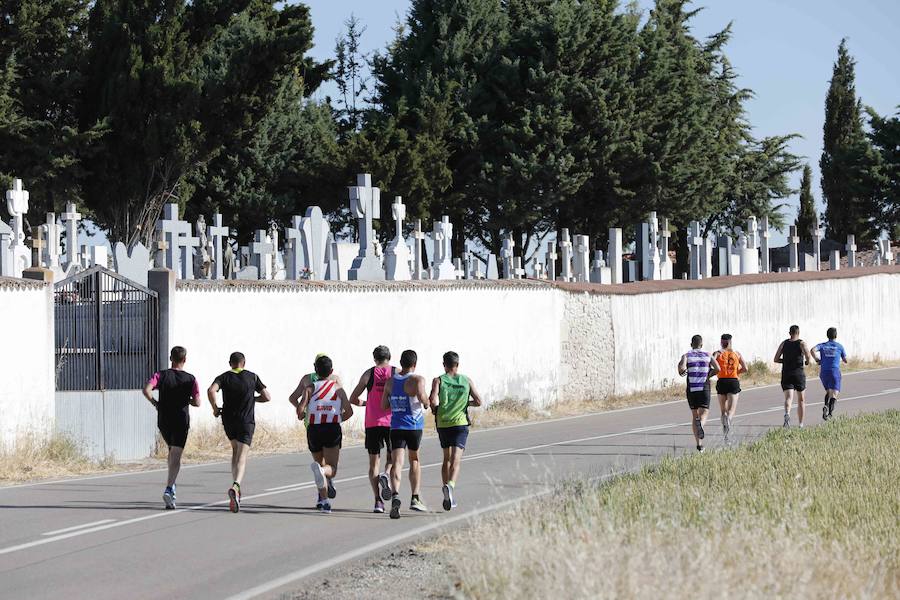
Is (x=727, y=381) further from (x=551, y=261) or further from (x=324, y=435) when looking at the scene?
(x=551, y=261)

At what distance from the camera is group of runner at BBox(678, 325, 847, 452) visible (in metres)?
19.4

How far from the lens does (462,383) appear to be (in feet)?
44.9

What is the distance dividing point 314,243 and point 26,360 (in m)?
11.0

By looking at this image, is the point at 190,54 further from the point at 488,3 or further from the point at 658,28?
the point at 658,28

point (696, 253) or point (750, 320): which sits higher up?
point (696, 253)

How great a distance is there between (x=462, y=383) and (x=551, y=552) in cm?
544

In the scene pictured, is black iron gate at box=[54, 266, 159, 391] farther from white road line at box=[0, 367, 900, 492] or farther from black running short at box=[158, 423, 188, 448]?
black running short at box=[158, 423, 188, 448]

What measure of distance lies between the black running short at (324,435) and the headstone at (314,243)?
1437 cm

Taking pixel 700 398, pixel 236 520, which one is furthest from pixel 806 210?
pixel 236 520

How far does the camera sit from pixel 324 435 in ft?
44.6

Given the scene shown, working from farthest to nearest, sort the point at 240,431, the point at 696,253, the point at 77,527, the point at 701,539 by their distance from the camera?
the point at 696,253
the point at 240,431
the point at 77,527
the point at 701,539

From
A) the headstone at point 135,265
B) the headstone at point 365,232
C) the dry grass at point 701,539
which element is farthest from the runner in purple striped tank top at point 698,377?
the headstone at point 135,265

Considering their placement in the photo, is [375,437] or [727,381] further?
[727,381]

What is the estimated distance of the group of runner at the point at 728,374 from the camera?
19406mm
